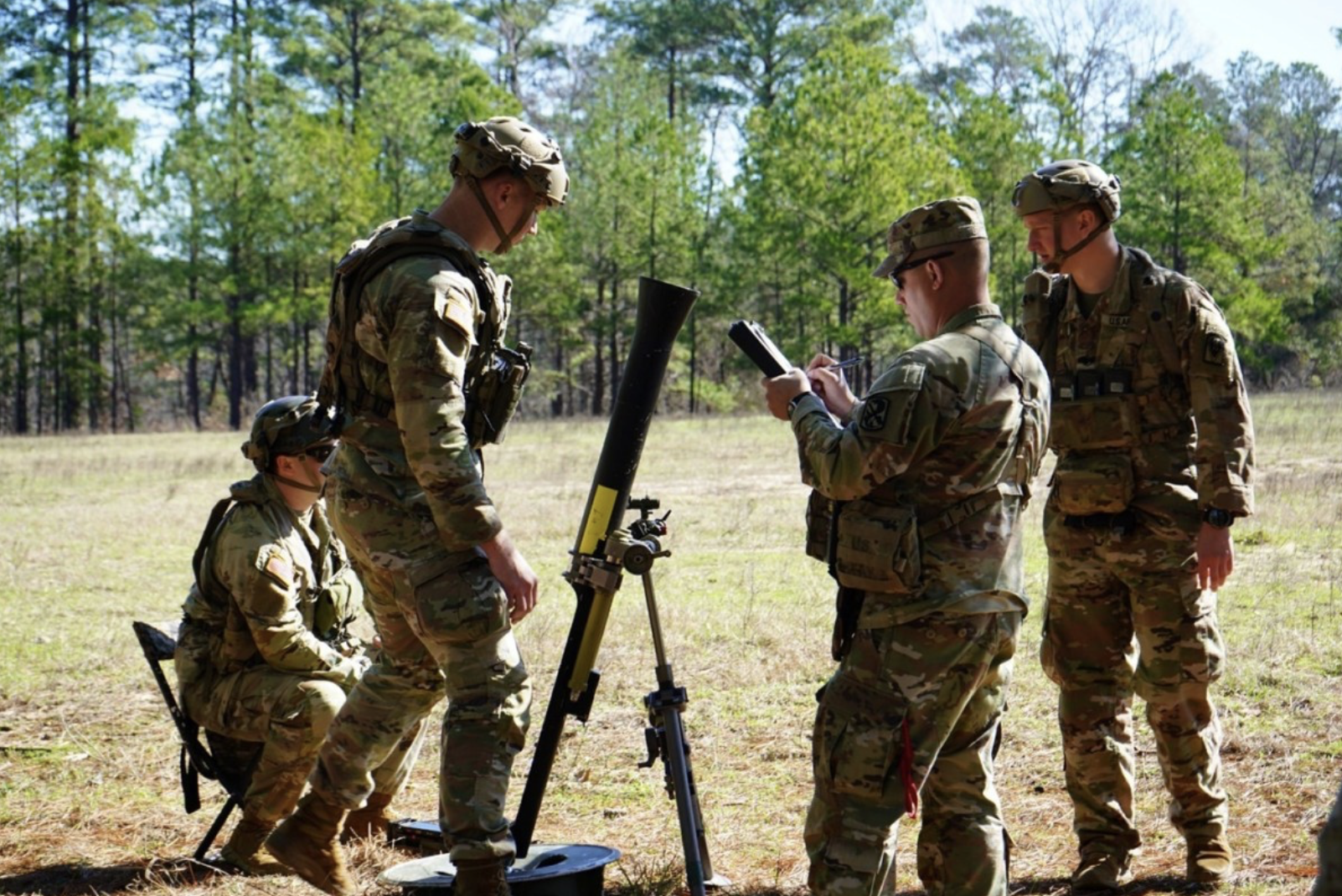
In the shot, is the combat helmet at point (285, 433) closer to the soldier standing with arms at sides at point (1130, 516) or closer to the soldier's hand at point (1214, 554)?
the soldier standing with arms at sides at point (1130, 516)

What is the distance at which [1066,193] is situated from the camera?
15.4 feet

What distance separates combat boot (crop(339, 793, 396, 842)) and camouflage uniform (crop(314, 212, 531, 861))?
2.76 ft

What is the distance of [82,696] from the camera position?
751cm

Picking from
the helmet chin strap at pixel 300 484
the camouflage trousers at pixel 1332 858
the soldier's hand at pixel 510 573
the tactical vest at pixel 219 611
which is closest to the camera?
the camouflage trousers at pixel 1332 858

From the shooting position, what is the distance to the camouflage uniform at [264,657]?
16.2 feet

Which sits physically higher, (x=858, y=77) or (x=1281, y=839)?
(x=858, y=77)

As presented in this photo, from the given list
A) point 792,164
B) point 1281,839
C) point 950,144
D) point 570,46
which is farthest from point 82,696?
point 570,46

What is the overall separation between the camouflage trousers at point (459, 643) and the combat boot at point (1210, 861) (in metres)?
2.31

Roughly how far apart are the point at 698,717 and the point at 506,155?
3.61 metres

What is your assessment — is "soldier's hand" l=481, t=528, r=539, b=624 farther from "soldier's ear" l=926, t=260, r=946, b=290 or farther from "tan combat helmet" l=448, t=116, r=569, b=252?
"soldier's ear" l=926, t=260, r=946, b=290

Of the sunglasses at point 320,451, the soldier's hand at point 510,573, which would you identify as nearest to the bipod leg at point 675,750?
the soldier's hand at point 510,573

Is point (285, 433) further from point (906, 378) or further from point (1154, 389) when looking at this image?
point (1154, 389)

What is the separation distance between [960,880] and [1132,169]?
130 feet

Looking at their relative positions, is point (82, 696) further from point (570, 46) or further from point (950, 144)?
point (570, 46)
